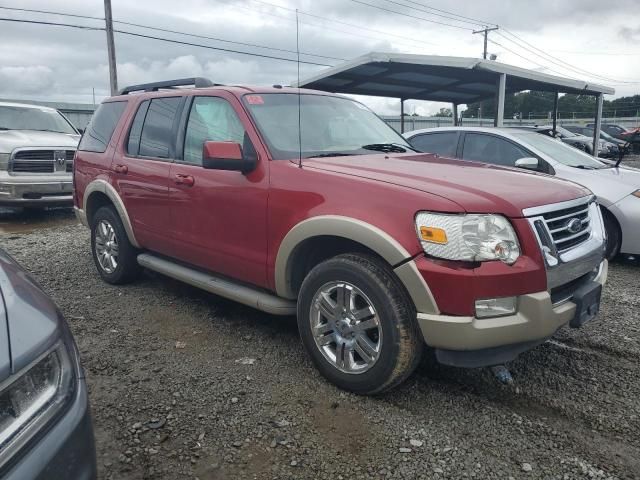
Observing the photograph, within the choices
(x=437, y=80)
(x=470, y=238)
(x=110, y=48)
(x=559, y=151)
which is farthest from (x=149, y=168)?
(x=110, y=48)

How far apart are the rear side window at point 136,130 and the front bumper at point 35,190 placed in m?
4.69

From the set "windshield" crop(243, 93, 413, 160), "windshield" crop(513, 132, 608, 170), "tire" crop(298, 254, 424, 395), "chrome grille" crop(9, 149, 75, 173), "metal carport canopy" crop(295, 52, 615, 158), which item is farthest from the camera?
"metal carport canopy" crop(295, 52, 615, 158)

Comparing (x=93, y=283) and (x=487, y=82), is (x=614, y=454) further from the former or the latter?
(x=487, y=82)

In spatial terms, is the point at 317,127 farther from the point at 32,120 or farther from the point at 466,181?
the point at 32,120

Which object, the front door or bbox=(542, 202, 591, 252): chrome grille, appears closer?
bbox=(542, 202, 591, 252): chrome grille

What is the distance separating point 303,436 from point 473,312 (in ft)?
3.48

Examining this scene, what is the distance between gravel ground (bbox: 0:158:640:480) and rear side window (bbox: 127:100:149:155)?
149cm

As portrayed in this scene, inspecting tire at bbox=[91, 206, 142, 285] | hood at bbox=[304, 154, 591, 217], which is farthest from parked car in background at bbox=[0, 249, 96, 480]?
tire at bbox=[91, 206, 142, 285]

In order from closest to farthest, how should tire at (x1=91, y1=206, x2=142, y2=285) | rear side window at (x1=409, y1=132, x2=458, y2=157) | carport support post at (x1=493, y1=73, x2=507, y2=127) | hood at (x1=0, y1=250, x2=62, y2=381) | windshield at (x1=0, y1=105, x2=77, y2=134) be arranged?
hood at (x1=0, y1=250, x2=62, y2=381)
tire at (x1=91, y1=206, x2=142, y2=285)
rear side window at (x1=409, y1=132, x2=458, y2=157)
windshield at (x1=0, y1=105, x2=77, y2=134)
carport support post at (x1=493, y1=73, x2=507, y2=127)

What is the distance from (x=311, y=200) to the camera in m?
3.18

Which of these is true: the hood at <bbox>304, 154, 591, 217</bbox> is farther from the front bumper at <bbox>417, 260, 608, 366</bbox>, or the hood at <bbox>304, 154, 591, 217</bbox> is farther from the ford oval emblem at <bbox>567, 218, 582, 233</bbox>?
the front bumper at <bbox>417, 260, 608, 366</bbox>

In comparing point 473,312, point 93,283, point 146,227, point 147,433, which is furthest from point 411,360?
point 93,283

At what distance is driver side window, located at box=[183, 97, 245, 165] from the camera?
3844 millimetres

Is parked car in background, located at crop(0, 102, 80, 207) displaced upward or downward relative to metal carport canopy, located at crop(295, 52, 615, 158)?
downward
